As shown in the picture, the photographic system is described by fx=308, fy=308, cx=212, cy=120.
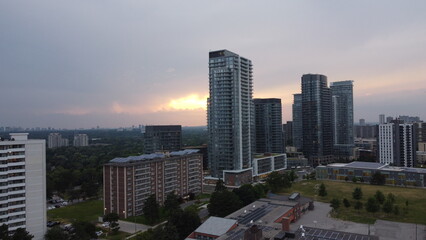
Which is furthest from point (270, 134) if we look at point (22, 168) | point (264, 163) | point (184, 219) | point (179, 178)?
point (22, 168)

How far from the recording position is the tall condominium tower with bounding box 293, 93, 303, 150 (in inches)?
5389

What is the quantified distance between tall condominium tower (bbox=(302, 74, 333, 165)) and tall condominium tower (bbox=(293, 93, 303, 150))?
21.7 ft

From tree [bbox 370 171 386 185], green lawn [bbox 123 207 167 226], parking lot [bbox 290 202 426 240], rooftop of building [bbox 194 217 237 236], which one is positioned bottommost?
green lawn [bbox 123 207 167 226]

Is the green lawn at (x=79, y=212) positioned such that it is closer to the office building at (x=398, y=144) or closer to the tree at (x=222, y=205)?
the tree at (x=222, y=205)

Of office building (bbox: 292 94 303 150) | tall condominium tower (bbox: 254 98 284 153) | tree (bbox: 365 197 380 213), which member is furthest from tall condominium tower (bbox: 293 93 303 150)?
tree (bbox: 365 197 380 213)

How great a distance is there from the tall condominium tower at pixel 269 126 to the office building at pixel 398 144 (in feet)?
108

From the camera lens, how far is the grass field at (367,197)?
46931mm

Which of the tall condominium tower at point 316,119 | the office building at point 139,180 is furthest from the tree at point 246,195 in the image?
the tall condominium tower at point 316,119

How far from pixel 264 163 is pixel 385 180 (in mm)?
31252

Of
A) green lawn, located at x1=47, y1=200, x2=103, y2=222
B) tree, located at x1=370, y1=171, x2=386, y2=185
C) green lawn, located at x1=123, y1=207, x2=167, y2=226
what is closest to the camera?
green lawn, located at x1=123, y1=207, x2=167, y2=226

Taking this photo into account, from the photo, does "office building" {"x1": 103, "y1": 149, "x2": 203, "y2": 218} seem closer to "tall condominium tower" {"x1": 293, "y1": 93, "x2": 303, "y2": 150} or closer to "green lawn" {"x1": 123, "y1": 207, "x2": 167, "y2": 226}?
"green lawn" {"x1": 123, "y1": 207, "x2": 167, "y2": 226}

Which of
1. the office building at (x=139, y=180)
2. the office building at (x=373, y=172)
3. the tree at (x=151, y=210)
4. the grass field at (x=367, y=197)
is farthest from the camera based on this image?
the office building at (x=373, y=172)

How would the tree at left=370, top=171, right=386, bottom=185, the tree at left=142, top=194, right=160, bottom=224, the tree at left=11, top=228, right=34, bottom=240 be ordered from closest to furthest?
the tree at left=11, top=228, right=34, bottom=240 → the tree at left=142, top=194, right=160, bottom=224 → the tree at left=370, top=171, right=386, bottom=185

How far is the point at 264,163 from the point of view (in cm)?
9088
